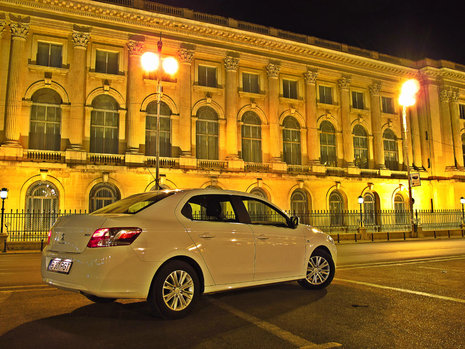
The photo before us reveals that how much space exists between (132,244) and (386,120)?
122ft

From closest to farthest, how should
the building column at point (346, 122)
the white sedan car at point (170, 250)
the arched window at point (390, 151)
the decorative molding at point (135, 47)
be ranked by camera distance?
the white sedan car at point (170, 250), the decorative molding at point (135, 47), the building column at point (346, 122), the arched window at point (390, 151)

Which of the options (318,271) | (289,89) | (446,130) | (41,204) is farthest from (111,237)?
(446,130)

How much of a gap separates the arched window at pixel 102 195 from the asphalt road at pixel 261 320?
63.3 feet

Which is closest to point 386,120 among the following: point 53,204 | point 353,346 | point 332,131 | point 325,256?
point 332,131

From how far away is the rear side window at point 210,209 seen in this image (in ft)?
17.9

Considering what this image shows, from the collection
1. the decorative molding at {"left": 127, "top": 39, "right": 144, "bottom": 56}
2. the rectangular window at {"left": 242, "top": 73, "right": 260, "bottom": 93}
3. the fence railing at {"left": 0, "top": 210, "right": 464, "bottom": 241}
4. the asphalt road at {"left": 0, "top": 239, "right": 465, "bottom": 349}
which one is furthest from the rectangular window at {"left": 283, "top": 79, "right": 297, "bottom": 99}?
the asphalt road at {"left": 0, "top": 239, "right": 465, "bottom": 349}

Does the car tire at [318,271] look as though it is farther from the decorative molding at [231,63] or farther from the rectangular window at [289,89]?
the rectangular window at [289,89]

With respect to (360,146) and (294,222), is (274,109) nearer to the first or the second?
(360,146)

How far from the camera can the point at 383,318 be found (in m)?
4.94

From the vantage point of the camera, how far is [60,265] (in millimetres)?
4906

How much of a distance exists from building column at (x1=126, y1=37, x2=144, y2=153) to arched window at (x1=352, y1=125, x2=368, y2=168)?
19272mm

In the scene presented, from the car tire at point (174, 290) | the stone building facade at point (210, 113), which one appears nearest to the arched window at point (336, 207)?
the stone building facade at point (210, 113)

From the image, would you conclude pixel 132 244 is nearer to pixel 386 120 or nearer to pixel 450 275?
pixel 450 275

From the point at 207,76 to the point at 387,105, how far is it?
18.3 m
